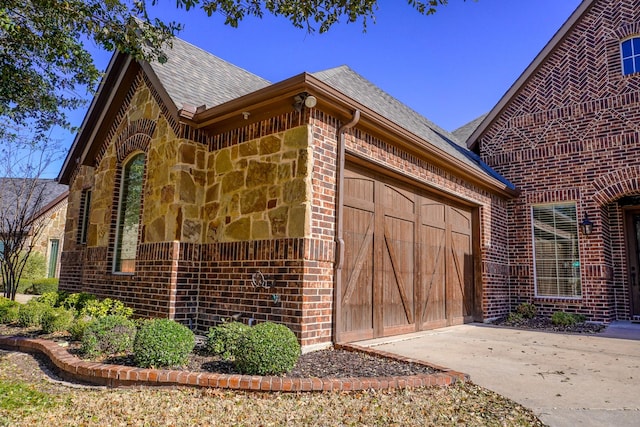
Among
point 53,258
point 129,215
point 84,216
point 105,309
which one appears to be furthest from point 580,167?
point 53,258

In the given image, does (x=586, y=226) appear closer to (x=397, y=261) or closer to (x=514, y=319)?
(x=514, y=319)

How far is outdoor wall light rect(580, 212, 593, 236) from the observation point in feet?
33.9

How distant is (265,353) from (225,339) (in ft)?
3.37

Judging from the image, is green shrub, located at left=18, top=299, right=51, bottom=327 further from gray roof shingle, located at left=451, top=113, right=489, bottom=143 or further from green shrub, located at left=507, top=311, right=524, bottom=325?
gray roof shingle, located at left=451, top=113, right=489, bottom=143

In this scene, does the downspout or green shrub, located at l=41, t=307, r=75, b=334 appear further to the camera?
green shrub, located at l=41, t=307, r=75, b=334

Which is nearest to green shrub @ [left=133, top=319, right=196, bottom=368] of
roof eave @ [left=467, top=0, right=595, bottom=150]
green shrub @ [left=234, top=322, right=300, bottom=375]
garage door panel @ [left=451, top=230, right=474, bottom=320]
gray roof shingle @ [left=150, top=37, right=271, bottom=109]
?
green shrub @ [left=234, top=322, right=300, bottom=375]

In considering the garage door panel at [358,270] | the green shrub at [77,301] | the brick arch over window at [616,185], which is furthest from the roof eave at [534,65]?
the green shrub at [77,301]

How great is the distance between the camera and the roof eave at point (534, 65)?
37.4ft

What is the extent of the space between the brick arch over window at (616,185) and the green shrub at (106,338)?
10.3 m

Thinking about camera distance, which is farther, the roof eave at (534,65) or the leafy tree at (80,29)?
the roof eave at (534,65)

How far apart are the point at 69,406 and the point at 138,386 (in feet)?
2.08

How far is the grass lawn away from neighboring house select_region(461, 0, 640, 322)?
7.69 metres

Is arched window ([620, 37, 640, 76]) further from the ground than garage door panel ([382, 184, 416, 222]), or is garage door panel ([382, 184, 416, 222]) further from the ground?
arched window ([620, 37, 640, 76])

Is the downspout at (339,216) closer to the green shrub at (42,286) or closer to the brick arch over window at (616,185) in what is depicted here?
A: the brick arch over window at (616,185)
